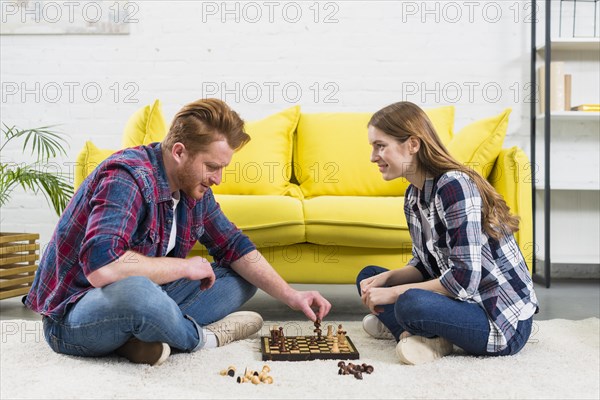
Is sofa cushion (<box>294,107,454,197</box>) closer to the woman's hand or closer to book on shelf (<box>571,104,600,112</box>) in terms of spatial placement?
book on shelf (<box>571,104,600,112</box>)

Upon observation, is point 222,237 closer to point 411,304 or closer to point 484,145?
point 411,304

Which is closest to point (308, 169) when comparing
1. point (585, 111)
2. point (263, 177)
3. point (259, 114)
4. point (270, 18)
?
point (263, 177)

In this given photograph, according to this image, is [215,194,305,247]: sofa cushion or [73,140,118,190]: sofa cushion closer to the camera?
[215,194,305,247]: sofa cushion

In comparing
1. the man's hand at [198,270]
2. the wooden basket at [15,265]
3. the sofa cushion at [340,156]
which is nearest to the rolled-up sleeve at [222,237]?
the man's hand at [198,270]

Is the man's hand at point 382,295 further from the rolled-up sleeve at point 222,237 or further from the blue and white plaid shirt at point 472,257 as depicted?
the rolled-up sleeve at point 222,237

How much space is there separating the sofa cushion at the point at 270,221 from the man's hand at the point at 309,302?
23.1 inches

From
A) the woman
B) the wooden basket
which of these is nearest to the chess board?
the woman

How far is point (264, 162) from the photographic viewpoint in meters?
3.01

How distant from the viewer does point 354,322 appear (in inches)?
95.3

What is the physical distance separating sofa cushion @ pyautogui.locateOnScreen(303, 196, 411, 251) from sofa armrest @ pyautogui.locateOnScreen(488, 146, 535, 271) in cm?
42

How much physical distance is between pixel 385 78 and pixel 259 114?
2.36 feet

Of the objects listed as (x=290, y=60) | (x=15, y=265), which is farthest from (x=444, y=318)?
(x=290, y=60)

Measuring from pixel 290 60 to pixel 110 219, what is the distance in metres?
2.30

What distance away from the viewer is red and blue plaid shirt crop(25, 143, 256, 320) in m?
1.62
